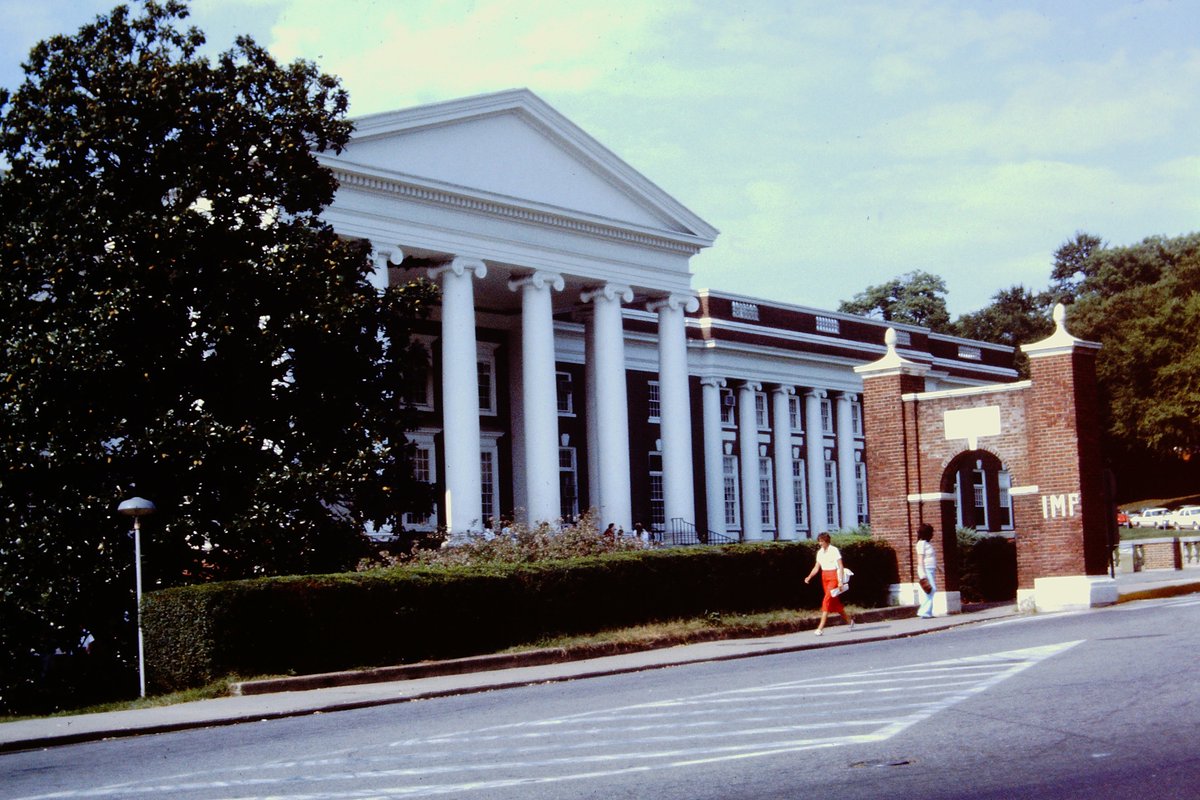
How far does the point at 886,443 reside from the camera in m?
35.7

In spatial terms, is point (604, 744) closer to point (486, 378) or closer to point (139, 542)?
point (139, 542)

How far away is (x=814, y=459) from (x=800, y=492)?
178cm

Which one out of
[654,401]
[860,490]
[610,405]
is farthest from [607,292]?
[860,490]

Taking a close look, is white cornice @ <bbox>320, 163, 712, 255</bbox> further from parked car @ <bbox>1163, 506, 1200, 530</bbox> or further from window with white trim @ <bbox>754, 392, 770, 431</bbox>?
parked car @ <bbox>1163, 506, 1200, 530</bbox>

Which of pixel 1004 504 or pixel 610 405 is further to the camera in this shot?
pixel 1004 504

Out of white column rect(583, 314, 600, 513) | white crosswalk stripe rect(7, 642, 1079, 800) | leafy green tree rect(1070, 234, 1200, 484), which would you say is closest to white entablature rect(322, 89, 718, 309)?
white column rect(583, 314, 600, 513)

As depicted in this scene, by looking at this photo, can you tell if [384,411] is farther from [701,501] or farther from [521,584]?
[701,501]

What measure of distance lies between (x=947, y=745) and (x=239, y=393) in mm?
18625

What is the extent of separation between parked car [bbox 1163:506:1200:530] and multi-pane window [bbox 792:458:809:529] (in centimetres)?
2568

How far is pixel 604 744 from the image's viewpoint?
12867 mm

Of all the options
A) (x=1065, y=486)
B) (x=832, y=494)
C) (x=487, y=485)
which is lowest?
(x=1065, y=486)

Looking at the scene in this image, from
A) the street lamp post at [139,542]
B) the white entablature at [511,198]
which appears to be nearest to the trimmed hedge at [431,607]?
the street lamp post at [139,542]

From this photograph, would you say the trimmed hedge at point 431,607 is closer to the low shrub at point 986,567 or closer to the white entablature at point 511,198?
the low shrub at point 986,567

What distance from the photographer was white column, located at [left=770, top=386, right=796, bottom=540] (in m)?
70.3
